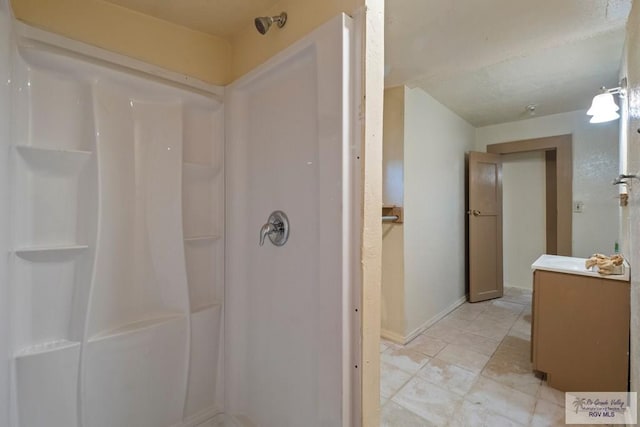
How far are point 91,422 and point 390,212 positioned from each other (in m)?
2.07

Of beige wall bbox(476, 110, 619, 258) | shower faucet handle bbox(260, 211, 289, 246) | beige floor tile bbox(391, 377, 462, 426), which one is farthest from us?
beige wall bbox(476, 110, 619, 258)

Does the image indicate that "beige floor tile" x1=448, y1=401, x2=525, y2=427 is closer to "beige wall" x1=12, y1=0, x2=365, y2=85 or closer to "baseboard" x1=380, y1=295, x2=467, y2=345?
"baseboard" x1=380, y1=295, x2=467, y2=345

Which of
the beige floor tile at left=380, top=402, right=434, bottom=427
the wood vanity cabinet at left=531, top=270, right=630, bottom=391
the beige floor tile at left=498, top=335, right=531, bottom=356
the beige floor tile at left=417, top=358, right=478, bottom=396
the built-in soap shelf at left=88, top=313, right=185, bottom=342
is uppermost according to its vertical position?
the built-in soap shelf at left=88, top=313, right=185, bottom=342

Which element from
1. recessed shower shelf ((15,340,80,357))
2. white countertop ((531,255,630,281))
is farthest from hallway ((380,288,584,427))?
recessed shower shelf ((15,340,80,357))

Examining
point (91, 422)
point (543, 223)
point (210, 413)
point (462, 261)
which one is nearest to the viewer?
point (91, 422)

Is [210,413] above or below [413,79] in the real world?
below

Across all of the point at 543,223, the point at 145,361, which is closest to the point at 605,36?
the point at 543,223

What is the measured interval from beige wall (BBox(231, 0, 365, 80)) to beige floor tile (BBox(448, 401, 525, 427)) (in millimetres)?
1911

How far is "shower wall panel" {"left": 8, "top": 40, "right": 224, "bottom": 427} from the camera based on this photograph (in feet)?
3.24

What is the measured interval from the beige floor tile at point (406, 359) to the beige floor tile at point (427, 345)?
6cm

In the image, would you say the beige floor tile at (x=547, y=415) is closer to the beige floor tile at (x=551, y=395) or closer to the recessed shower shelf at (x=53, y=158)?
the beige floor tile at (x=551, y=395)

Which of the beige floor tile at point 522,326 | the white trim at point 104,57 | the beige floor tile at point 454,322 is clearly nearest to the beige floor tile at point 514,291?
the beige floor tile at point 522,326

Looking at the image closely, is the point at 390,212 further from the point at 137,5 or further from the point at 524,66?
the point at 137,5

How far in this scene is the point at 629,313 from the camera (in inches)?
55.7
